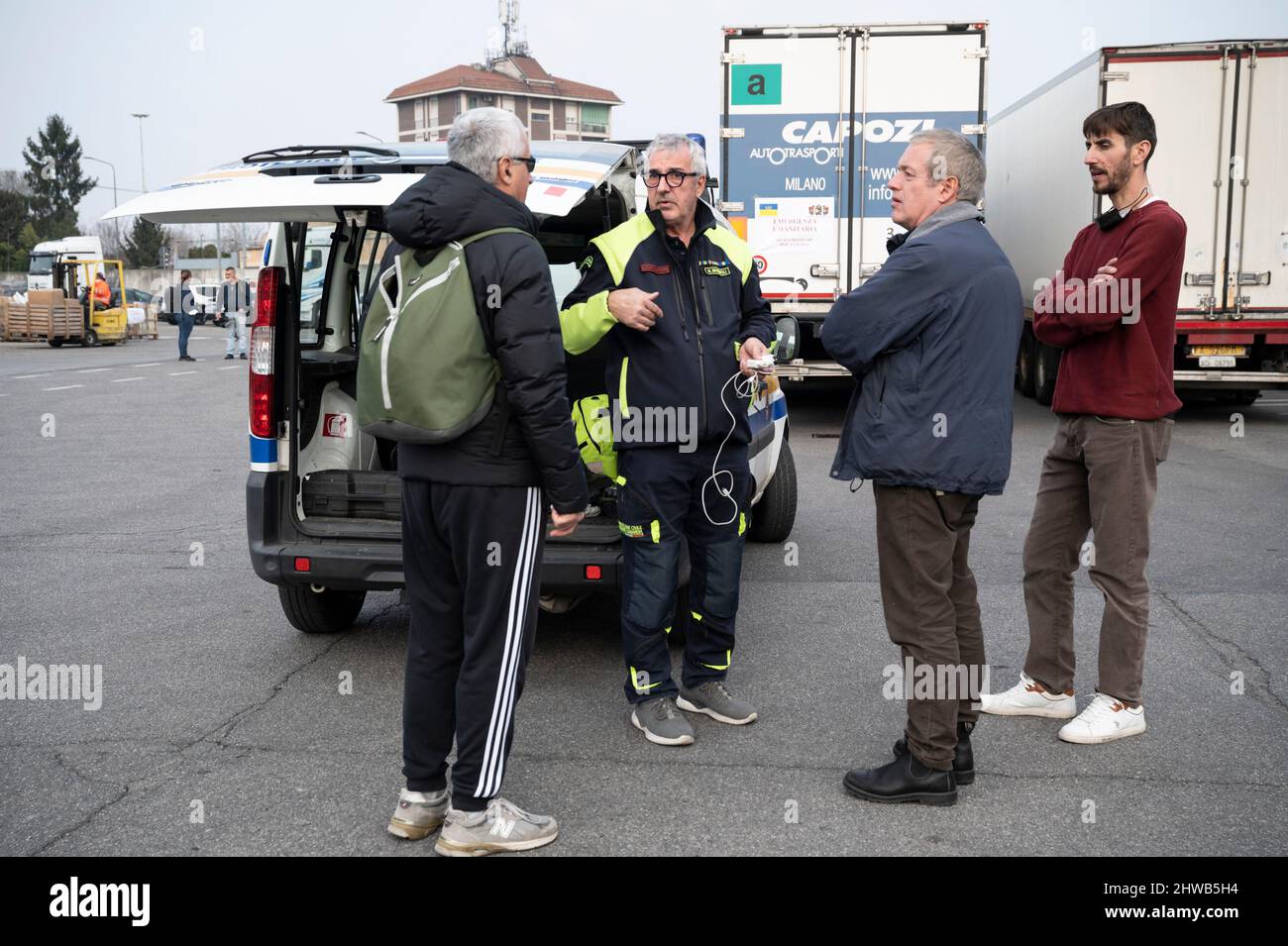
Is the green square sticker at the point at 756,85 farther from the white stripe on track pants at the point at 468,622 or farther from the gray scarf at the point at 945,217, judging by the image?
the white stripe on track pants at the point at 468,622

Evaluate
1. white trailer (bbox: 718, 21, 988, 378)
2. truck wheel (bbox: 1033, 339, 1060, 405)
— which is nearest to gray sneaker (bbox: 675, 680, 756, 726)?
white trailer (bbox: 718, 21, 988, 378)

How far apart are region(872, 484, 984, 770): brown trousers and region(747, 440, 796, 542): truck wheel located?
11.3ft

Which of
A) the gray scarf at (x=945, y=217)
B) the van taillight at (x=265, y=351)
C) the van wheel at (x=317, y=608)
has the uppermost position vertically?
the gray scarf at (x=945, y=217)

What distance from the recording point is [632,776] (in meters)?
3.96

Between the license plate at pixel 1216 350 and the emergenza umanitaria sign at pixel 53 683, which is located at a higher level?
the license plate at pixel 1216 350

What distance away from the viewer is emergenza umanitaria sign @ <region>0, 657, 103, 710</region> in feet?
15.5

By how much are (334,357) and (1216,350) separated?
10143 mm

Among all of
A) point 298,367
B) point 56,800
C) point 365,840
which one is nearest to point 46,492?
point 298,367

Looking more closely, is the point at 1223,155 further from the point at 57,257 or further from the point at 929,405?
the point at 57,257

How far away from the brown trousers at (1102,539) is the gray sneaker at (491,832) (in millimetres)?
2088

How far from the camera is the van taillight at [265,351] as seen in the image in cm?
483

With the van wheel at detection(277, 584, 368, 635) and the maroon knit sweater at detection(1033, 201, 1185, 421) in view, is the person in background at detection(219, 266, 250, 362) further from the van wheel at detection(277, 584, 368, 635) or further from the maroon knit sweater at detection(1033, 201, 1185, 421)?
the maroon knit sweater at detection(1033, 201, 1185, 421)
